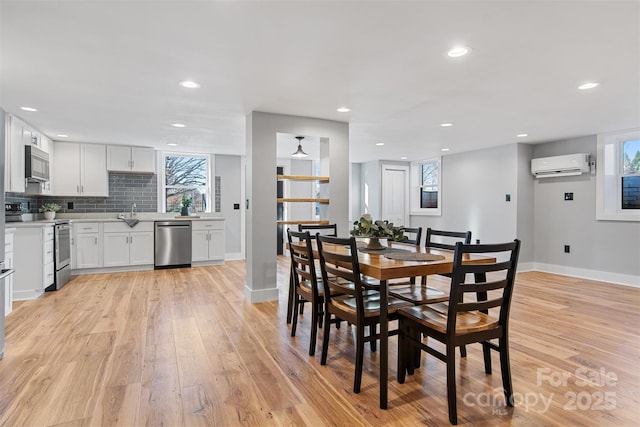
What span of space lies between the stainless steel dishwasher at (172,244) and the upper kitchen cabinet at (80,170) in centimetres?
119

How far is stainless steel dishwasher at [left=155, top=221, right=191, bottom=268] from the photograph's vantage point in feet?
20.5

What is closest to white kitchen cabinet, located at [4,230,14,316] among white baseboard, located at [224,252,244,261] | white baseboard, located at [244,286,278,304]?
white baseboard, located at [244,286,278,304]

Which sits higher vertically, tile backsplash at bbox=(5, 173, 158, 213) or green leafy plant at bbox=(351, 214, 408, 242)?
tile backsplash at bbox=(5, 173, 158, 213)

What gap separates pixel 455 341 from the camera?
186 centimetres

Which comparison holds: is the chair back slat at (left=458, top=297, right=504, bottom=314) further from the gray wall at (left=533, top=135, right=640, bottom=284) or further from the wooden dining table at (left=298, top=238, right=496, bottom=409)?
the gray wall at (left=533, top=135, right=640, bottom=284)

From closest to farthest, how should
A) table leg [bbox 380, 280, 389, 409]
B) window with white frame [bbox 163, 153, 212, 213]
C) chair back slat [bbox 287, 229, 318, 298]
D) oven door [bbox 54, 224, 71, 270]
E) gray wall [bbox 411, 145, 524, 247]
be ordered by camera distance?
1. table leg [bbox 380, 280, 389, 409]
2. chair back slat [bbox 287, 229, 318, 298]
3. oven door [bbox 54, 224, 71, 270]
4. gray wall [bbox 411, 145, 524, 247]
5. window with white frame [bbox 163, 153, 212, 213]

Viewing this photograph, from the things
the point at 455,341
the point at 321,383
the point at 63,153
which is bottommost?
the point at 321,383

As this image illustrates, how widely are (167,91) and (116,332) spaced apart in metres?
2.28

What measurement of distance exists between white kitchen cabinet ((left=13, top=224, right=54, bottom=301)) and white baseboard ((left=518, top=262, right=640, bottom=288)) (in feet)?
23.6

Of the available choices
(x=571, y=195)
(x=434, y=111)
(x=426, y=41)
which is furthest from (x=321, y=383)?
(x=571, y=195)

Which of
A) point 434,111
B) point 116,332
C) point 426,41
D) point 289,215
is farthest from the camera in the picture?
point 289,215

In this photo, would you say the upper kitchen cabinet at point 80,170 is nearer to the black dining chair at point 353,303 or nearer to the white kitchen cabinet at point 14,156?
the white kitchen cabinet at point 14,156

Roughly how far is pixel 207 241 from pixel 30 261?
2.73 metres

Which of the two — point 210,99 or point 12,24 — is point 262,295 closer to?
point 210,99
